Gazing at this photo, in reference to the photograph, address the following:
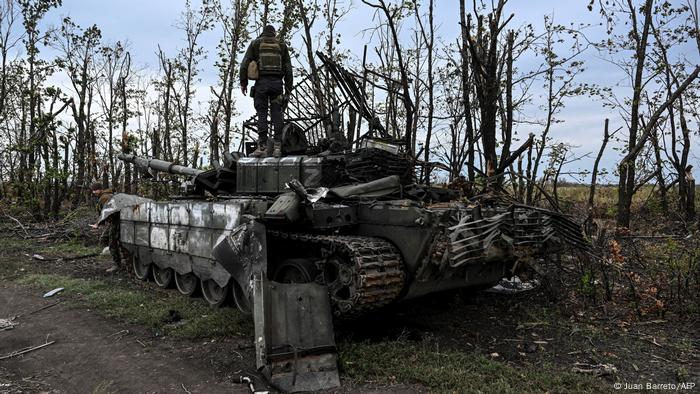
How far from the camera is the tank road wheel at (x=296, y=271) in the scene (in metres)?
6.95

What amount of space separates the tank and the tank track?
0.02 meters

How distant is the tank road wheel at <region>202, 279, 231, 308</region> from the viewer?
8.78 metres

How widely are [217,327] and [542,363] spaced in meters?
4.00

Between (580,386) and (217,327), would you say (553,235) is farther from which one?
(217,327)

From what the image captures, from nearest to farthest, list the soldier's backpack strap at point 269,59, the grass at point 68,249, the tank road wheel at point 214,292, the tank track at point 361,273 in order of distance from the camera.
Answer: the tank track at point 361,273
the tank road wheel at point 214,292
the soldier's backpack strap at point 269,59
the grass at point 68,249

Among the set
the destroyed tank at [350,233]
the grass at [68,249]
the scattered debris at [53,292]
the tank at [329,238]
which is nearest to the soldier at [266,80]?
the tank at [329,238]

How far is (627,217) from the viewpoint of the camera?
1394 cm

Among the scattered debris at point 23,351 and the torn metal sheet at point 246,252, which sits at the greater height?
the torn metal sheet at point 246,252

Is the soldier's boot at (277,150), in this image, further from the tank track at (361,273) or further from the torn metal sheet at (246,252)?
the tank track at (361,273)

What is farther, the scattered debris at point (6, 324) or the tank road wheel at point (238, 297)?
the tank road wheel at point (238, 297)

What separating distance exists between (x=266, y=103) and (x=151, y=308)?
12.6ft

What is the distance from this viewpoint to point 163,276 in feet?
35.3

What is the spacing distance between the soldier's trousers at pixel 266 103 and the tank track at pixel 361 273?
3.53 m

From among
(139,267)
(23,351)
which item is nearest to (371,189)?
(23,351)
